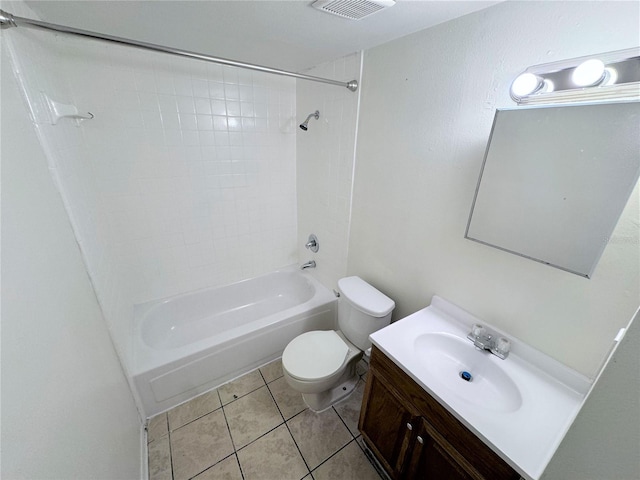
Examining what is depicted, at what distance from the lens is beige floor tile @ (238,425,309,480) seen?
1.31m

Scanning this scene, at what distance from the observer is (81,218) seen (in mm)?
1190

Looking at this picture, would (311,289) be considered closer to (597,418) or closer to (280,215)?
(280,215)

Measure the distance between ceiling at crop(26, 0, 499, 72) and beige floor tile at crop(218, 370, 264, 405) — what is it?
6.99ft

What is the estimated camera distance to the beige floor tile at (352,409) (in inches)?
61.4

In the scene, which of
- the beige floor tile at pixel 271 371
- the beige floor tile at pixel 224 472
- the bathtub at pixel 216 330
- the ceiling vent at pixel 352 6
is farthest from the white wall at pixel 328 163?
the beige floor tile at pixel 224 472

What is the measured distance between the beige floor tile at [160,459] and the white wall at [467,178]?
60.7 inches

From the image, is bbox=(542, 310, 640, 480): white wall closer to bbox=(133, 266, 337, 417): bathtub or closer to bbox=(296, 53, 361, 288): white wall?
bbox=(296, 53, 361, 288): white wall

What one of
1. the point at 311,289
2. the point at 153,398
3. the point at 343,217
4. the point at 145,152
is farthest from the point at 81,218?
the point at 311,289

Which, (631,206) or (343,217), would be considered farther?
(343,217)

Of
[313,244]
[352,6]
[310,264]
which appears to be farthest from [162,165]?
[352,6]

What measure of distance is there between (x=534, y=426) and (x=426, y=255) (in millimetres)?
761

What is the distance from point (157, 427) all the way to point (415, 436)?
150cm

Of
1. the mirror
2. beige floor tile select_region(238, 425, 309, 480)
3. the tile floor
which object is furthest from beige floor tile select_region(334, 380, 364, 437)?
the mirror

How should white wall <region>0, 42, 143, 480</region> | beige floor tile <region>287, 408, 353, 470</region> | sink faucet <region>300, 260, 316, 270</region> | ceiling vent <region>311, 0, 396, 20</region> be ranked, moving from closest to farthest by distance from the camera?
1. white wall <region>0, 42, 143, 480</region>
2. ceiling vent <region>311, 0, 396, 20</region>
3. beige floor tile <region>287, 408, 353, 470</region>
4. sink faucet <region>300, 260, 316, 270</region>
